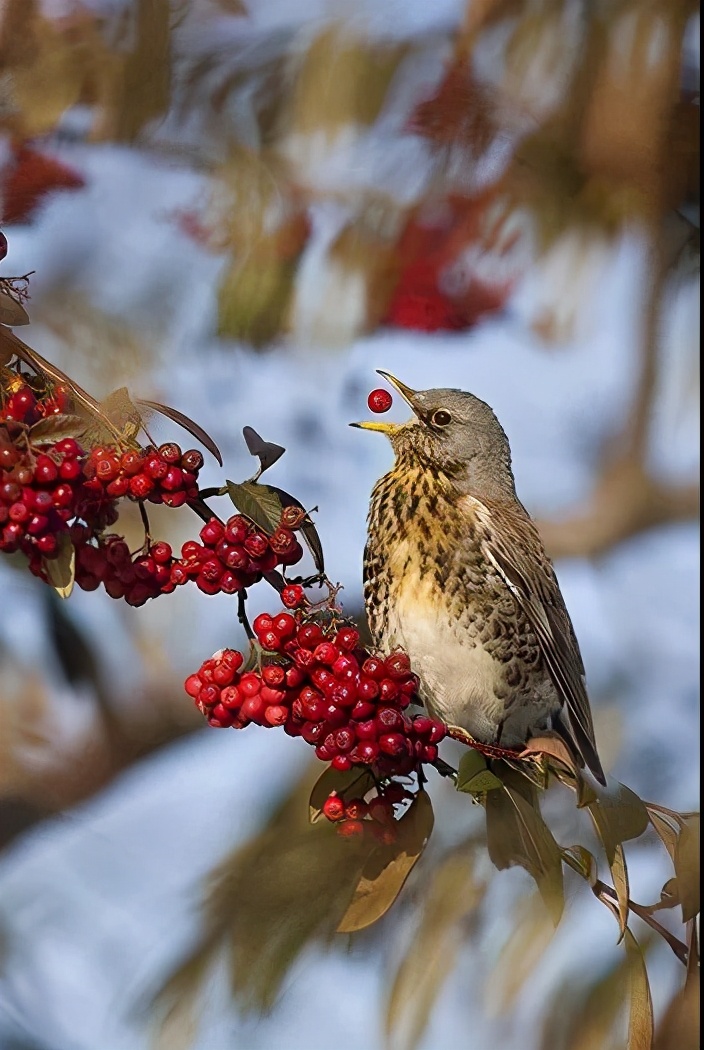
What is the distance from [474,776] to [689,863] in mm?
171

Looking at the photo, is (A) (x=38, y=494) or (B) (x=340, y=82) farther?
(B) (x=340, y=82)


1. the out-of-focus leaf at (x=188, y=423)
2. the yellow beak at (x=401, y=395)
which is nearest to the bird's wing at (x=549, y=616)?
the yellow beak at (x=401, y=395)

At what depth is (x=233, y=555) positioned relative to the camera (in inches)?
30.1

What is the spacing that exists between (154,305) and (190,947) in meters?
0.46

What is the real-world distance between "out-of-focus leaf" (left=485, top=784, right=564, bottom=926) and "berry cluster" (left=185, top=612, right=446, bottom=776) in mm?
71

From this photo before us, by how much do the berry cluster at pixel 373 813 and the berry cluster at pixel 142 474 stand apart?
0.79ft

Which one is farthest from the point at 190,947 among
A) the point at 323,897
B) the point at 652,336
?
the point at 652,336

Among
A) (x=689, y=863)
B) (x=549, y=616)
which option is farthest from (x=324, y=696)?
(x=689, y=863)

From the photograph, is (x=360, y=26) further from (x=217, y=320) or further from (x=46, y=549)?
(x=46, y=549)

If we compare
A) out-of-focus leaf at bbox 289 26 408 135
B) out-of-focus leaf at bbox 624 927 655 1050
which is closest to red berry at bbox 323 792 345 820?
out-of-focus leaf at bbox 624 927 655 1050

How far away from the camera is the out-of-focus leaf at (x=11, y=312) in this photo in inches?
31.2

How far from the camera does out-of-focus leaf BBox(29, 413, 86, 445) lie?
2.46ft

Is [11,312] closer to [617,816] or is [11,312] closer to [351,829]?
[351,829]

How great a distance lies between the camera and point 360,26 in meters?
0.84
